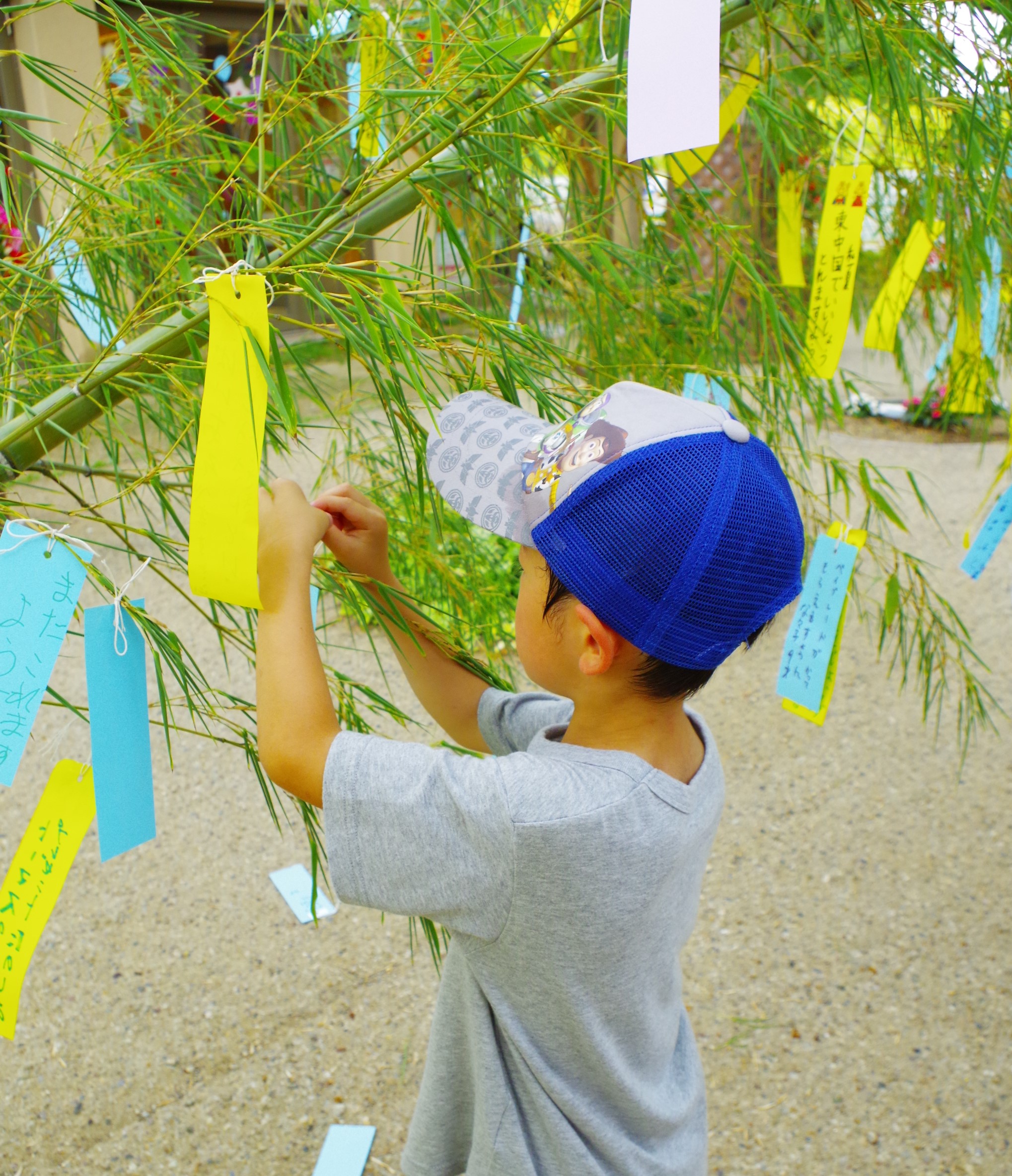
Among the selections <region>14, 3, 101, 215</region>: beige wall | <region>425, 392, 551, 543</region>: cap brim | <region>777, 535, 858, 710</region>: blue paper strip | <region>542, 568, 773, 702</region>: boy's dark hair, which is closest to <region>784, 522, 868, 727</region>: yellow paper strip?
<region>777, 535, 858, 710</region>: blue paper strip

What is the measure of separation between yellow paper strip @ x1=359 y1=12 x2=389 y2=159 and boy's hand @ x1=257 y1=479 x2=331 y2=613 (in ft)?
0.96

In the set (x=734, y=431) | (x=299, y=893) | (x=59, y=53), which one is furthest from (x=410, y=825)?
(x=59, y=53)

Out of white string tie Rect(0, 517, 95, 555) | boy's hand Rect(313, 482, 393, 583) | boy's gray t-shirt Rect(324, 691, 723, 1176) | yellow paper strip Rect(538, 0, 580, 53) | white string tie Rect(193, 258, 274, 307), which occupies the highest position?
yellow paper strip Rect(538, 0, 580, 53)

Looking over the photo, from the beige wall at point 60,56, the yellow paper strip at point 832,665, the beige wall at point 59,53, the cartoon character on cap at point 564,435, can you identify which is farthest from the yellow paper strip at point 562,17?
the beige wall at point 59,53

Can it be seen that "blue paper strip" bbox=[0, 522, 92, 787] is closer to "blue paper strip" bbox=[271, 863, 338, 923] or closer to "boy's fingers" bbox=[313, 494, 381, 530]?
"boy's fingers" bbox=[313, 494, 381, 530]

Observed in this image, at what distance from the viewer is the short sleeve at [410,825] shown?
0.69 meters

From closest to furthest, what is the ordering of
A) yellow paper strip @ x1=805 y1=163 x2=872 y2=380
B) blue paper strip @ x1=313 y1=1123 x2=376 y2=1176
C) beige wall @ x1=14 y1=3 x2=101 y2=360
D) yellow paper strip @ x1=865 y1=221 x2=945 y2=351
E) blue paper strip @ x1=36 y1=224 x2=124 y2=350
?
blue paper strip @ x1=36 y1=224 x2=124 y2=350
yellow paper strip @ x1=805 y1=163 x2=872 y2=380
yellow paper strip @ x1=865 y1=221 x2=945 y2=351
blue paper strip @ x1=313 y1=1123 x2=376 y2=1176
beige wall @ x1=14 y1=3 x2=101 y2=360

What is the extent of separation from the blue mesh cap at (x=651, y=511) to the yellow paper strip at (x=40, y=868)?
34 centimetres

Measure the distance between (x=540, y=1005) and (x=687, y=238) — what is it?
73 centimetres

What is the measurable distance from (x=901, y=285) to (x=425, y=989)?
1.38 metres

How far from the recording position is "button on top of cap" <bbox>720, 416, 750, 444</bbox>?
2.39 feet

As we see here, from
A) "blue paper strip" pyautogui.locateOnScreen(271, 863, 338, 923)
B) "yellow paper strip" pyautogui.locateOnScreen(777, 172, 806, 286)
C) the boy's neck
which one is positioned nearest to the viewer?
the boy's neck

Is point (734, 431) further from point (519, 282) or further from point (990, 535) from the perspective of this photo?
point (990, 535)

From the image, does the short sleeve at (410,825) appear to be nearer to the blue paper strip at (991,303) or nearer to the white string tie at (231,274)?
the white string tie at (231,274)
